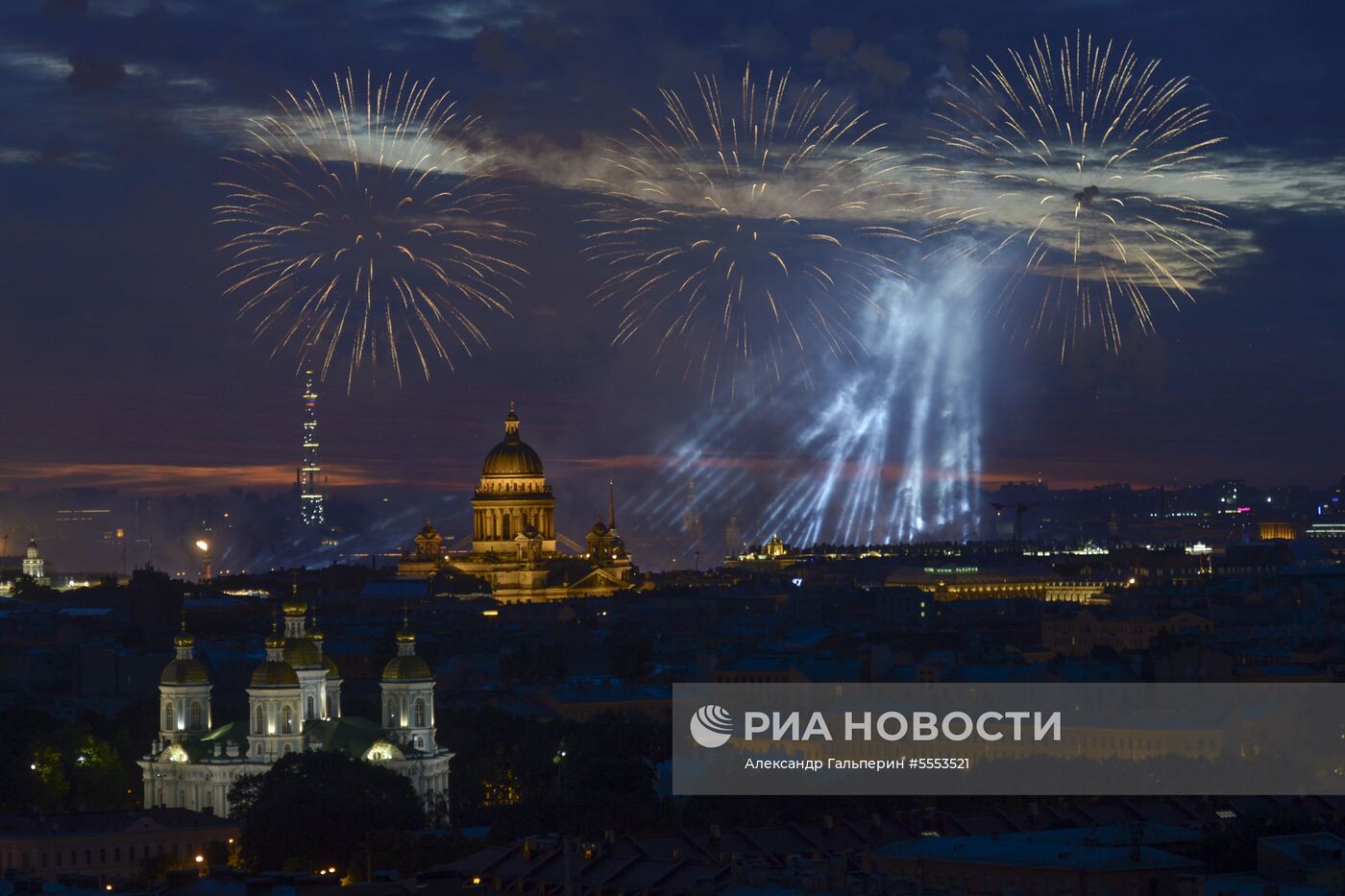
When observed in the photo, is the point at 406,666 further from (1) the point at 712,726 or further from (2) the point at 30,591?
(2) the point at 30,591

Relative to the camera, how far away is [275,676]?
77.9 meters

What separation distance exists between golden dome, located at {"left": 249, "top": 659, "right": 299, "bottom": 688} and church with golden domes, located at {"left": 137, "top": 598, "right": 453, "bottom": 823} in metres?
0.02

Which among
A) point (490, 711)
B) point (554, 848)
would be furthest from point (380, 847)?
point (490, 711)

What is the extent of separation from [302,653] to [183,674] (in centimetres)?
264

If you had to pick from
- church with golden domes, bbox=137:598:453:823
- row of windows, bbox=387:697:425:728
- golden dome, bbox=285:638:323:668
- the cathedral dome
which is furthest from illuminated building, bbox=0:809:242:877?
the cathedral dome

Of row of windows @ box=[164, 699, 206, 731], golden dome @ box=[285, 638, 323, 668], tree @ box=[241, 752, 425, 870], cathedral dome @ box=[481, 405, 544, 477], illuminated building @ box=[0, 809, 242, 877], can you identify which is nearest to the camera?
tree @ box=[241, 752, 425, 870]

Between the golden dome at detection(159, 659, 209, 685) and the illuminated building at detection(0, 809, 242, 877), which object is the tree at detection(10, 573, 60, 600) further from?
the illuminated building at detection(0, 809, 242, 877)

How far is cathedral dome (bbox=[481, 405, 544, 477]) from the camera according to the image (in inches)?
6403

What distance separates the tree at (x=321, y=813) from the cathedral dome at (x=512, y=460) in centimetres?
9190

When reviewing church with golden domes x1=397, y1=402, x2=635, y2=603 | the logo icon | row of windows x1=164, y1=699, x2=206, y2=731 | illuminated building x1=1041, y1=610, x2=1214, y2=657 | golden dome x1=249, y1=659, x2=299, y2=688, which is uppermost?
church with golden domes x1=397, y1=402, x2=635, y2=603

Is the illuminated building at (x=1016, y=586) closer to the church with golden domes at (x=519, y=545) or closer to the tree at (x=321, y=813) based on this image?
the church with golden domes at (x=519, y=545)

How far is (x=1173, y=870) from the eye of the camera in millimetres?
47438

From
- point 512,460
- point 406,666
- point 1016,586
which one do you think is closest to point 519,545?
point 512,460

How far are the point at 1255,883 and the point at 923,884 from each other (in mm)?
4397
